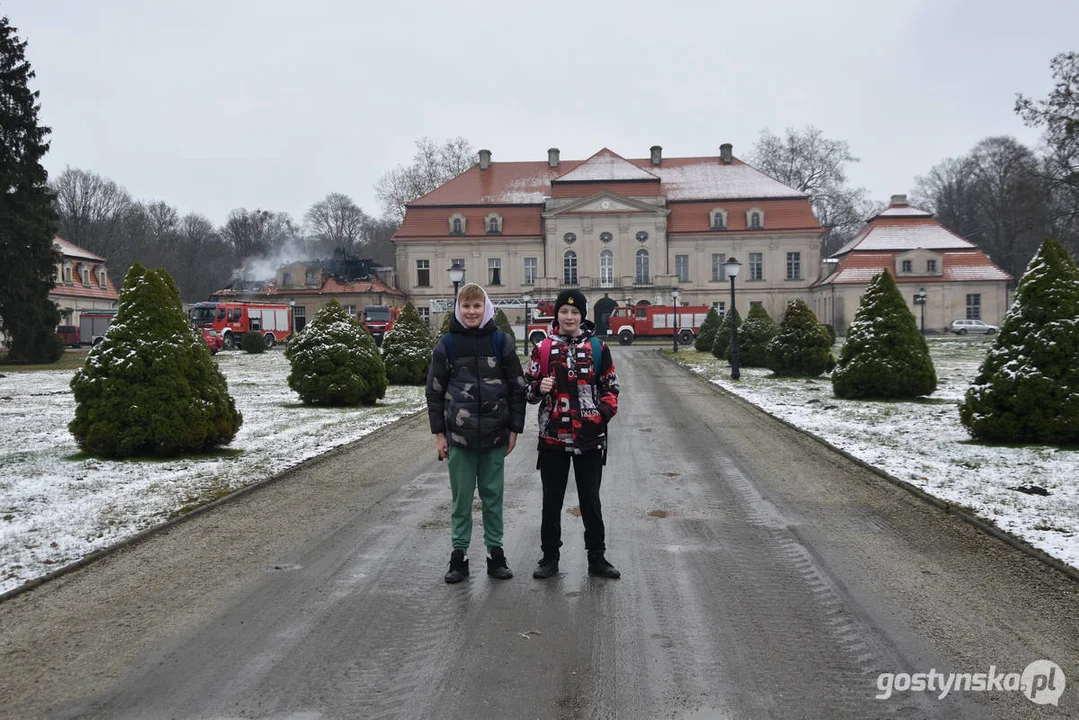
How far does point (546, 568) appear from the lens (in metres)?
5.50

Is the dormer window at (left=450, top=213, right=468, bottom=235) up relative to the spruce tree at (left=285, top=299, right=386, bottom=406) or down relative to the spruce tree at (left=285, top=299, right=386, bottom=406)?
up

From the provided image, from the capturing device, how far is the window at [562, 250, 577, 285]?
66.8 meters

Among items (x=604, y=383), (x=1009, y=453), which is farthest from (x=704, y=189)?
(x=604, y=383)

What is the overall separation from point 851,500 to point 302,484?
18.6ft

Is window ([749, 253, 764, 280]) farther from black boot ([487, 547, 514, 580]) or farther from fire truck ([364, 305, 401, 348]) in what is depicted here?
black boot ([487, 547, 514, 580])

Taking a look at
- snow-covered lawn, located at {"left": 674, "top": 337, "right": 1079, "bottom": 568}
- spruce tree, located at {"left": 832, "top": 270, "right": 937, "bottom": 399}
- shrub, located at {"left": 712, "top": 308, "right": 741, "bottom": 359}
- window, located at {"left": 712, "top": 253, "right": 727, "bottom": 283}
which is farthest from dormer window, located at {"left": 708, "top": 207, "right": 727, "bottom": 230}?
spruce tree, located at {"left": 832, "top": 270, "right": 937, "bottom": 399}

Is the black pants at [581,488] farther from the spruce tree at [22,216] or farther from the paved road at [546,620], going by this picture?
the spruce tree at [22,216]

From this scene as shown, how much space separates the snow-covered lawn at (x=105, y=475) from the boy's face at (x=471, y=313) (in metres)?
3.37

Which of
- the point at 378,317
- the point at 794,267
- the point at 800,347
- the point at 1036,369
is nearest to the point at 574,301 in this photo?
the point at 1036,369

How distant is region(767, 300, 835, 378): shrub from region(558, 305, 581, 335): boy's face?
19638mm

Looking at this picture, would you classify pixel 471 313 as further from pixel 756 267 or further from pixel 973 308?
pixel 756 267

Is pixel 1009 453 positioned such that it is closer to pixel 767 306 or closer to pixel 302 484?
pixel 302 484

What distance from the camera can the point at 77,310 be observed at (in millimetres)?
57031

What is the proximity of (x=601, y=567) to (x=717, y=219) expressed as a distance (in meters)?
64.8
